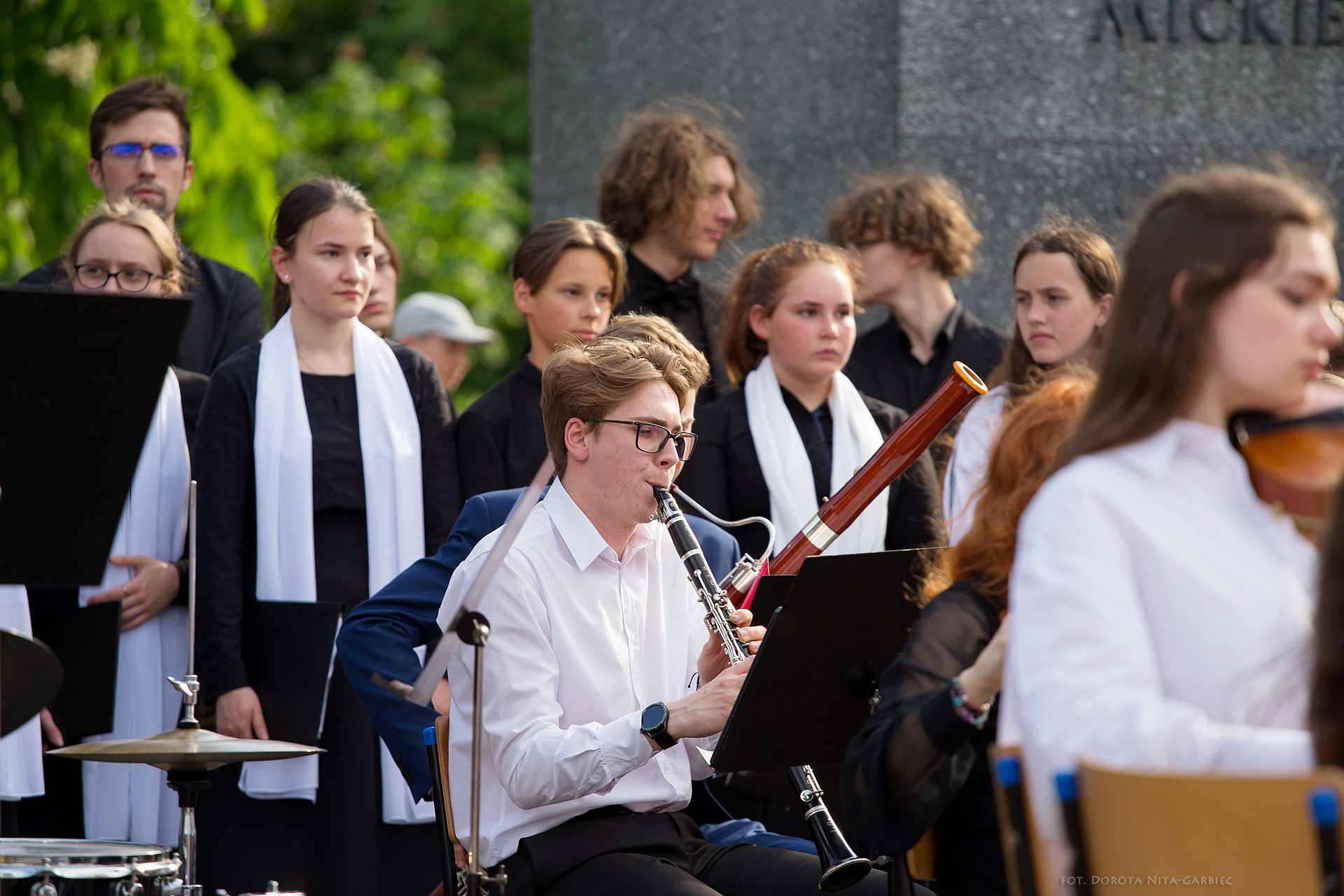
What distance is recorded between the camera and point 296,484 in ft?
14.3

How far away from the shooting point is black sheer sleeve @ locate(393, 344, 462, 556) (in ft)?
14.8

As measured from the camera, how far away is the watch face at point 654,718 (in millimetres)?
2916

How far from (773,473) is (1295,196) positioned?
2.58 m

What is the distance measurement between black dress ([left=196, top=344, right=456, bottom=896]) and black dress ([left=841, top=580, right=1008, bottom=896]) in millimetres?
2015

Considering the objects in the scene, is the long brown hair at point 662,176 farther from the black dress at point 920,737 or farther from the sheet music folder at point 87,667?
the black dress at point 920,737

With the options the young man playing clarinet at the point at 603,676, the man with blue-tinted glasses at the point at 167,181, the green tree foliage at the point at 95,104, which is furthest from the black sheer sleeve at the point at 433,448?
the green tree foliage at the point at 95,104

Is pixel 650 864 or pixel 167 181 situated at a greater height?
pixel 167 181

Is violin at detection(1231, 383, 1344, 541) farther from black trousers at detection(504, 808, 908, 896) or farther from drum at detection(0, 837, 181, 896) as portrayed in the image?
drum at detection(0, 837, 181, 896)

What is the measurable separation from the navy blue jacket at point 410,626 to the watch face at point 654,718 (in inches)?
23.4

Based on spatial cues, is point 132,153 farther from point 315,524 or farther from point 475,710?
point 475,710

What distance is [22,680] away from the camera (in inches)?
99.4

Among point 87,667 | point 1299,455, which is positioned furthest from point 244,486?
point 1299,455

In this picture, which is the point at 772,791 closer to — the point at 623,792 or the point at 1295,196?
the point at 623,792

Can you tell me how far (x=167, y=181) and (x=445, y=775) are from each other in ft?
9.38
